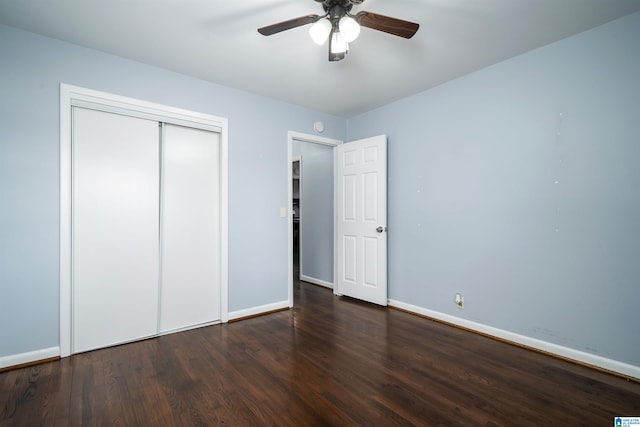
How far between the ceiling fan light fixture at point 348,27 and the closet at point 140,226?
6.44 feet

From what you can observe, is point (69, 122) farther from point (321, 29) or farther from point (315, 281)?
point (315, 281)

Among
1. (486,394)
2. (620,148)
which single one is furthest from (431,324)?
(620,148)

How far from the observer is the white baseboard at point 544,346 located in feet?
7.16

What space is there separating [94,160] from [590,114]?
13.3 ft

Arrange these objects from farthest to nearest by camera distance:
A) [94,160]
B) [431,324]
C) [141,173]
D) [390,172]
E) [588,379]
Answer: [390,172], [431,324], [141,173], [94,160], [588,379]

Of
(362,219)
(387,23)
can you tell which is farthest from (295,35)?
(362,219)

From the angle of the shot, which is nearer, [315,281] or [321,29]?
[321,29]

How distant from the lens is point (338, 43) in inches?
76.8

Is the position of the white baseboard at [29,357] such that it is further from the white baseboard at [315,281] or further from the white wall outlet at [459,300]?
the white wall outlet at [459,300]

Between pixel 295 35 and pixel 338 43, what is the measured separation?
0.59 metres

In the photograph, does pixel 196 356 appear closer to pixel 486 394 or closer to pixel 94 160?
pixel 94 160

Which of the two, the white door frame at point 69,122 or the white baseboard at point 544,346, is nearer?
the white baseboard at point 544,346

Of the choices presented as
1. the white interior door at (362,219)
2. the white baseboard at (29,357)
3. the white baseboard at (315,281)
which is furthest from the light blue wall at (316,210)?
the white baseboard at (29,357)

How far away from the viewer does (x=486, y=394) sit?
1951mm
